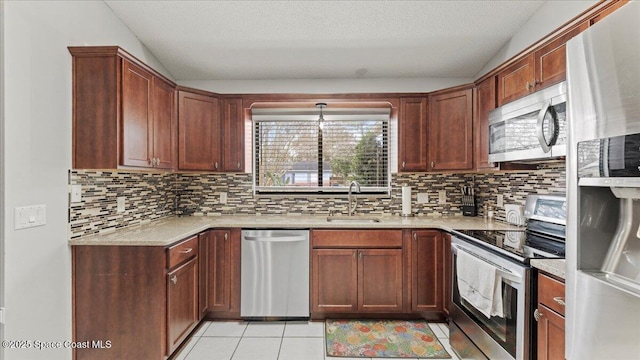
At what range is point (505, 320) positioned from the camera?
5.90 ft

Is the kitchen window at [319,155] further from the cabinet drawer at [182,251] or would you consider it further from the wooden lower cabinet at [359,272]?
the cabinet drawer at [182,251]

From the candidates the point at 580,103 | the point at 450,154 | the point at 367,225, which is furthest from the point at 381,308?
the point at 580,103

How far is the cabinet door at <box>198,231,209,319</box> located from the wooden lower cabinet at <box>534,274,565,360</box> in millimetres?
2413

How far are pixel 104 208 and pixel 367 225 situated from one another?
211cm

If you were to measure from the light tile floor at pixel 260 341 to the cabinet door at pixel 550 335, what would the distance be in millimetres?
969

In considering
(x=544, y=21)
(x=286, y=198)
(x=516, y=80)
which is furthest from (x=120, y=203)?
(x=544, y=21)

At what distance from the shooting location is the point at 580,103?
3.42ft

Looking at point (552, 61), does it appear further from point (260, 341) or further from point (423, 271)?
point (260, 341)

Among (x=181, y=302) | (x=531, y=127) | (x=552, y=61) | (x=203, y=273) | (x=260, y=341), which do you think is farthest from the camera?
(x=203, y=273)

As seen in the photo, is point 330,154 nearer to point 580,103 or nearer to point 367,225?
point 367,225

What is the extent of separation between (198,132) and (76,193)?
121 centimetres

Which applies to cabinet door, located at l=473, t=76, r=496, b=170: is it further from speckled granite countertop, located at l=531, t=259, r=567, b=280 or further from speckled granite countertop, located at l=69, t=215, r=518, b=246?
speckled granite countertop, located at l=531, t=259, r=567, b=280

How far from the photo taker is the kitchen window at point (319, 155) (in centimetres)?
358

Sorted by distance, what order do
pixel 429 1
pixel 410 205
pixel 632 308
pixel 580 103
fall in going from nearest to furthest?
pixel 632 308 → pixel 580 103 → pixel 429 1 → pixel 410 205
